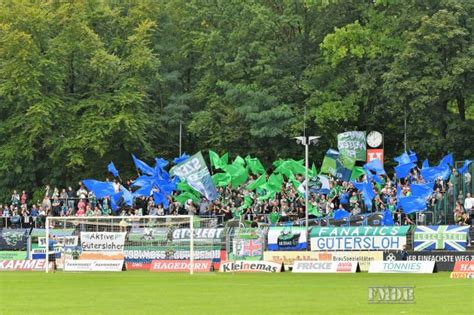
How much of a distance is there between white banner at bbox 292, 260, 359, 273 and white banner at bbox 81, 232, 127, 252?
9377 mm

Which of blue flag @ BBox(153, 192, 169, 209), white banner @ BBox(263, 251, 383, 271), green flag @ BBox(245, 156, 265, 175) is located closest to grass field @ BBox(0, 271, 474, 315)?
white banner @ BBox(263, 251, 383, 271)

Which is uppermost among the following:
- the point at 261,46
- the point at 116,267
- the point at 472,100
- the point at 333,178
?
the point at 261,46

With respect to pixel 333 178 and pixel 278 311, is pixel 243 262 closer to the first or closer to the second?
pixel 333 178

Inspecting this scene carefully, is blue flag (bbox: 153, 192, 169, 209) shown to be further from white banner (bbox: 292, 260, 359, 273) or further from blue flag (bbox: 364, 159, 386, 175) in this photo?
white banner (bbox: 292, 260, 359, 273)

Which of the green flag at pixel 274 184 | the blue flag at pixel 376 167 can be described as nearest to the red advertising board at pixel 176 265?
the green flag at pixel 274 184

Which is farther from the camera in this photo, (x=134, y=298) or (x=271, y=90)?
(x=271, y=90)

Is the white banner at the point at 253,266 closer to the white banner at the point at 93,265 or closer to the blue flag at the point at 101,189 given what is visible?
the white banner at the point at 93,265

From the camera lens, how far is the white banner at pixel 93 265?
4669cm

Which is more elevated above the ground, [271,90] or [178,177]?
[271,90]

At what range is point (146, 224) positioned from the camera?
48344 mm

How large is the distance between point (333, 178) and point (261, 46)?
1388 cm

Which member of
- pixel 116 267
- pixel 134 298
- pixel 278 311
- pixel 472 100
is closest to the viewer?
pixel 278 311

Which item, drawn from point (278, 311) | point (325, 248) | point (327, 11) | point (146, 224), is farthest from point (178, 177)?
point (278, 311)

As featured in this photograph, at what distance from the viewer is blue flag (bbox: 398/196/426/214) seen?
47.6m
